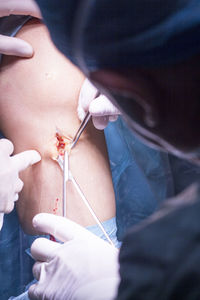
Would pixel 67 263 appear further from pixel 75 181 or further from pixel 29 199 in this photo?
pixel 29 199

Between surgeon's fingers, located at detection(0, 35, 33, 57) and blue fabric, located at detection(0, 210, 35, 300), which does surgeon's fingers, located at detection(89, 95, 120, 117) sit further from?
blue fabric, located at detection(0, 210, 35, 300)

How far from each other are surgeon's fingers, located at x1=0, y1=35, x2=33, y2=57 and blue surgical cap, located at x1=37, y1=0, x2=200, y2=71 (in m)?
0.68

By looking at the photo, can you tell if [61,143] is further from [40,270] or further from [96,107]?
[40,270]

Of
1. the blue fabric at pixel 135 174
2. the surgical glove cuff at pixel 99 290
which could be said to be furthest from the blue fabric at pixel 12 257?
the surgical glove cuff at pixel 99 290

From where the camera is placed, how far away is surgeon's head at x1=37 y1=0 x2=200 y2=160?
1.44ft

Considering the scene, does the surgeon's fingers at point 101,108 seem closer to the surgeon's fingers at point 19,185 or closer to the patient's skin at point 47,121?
the patient's skin at point 47,121

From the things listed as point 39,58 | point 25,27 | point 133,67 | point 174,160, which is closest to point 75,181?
point 174,160

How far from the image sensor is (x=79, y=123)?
4.05 ft

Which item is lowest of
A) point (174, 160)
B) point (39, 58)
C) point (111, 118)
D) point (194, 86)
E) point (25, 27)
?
point (174, 160)

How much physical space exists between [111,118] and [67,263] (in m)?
0.56

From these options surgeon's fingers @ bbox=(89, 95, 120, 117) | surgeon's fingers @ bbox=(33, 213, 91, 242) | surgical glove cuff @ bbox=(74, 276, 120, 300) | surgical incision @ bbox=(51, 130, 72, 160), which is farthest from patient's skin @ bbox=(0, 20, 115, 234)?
surgical glove cuff @ bbox=(74, 276, 120, 300)

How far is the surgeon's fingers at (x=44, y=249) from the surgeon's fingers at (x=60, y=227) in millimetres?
29

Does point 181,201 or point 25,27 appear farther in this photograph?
point 25,27

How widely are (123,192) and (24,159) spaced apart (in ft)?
1.39
